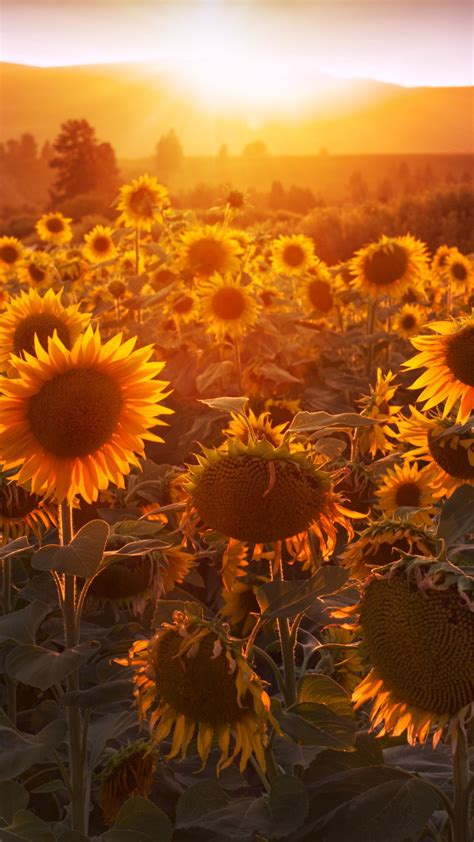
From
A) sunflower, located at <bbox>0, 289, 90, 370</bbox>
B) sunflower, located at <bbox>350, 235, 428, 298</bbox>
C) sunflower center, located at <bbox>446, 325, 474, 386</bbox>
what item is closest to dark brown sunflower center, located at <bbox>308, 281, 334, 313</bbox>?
sunflower, located at <bbox>350, 235, 428, 298</bbox>

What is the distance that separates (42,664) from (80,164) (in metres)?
60.9

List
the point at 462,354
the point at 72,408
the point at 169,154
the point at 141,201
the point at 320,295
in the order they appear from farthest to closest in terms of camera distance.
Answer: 1. the point at 169,154
2. the point at 320,295
3. the point at 141,201
4. the point at 462,354
5. the point at 72,408

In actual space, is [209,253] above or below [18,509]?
above

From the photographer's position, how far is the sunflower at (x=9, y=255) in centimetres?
1020

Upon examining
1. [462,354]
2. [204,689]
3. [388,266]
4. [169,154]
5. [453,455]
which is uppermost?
[462,354]

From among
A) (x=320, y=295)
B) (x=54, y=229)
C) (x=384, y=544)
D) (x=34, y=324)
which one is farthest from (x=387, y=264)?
(x=54, y=229)

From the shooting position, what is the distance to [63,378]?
2.14 metres

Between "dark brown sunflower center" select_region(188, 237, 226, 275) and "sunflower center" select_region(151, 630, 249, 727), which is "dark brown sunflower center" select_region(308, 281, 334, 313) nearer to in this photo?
"dark brown sunflower center" select_region(188, 237, 226, 275)

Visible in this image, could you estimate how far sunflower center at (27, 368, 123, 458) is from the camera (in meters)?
2.10

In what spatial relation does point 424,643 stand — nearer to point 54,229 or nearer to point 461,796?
point 461,796

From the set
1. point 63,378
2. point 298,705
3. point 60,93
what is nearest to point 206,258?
point 63,378

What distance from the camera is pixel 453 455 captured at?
7.91 ft

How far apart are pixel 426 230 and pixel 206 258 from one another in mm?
15912

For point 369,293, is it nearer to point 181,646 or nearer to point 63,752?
point 63,752
